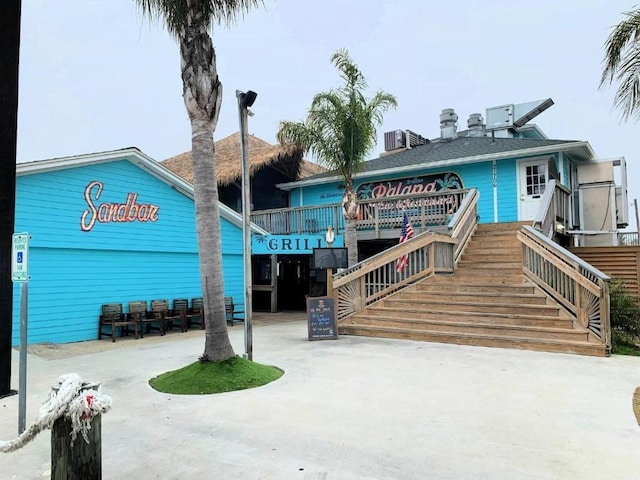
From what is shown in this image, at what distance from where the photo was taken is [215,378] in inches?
234

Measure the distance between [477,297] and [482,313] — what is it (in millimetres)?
622

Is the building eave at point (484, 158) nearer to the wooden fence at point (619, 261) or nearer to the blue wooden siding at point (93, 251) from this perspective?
the wooden fence at point (619, 261)

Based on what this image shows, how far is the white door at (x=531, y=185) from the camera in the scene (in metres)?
14.2

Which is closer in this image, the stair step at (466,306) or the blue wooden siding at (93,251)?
the stair step at (466,306)

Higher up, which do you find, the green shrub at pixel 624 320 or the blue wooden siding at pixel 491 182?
the blue wooden siding at pixel 491 182

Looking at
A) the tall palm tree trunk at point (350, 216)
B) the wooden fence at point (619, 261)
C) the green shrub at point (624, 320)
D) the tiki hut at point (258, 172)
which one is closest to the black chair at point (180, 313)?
the tall palm tree trunk at point (350, 216)

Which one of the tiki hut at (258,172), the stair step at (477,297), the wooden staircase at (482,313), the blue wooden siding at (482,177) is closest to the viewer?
the wooden staircase at (482,313)

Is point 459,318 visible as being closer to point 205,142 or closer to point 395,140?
point 205,142

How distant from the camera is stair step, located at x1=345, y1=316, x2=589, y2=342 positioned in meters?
7.86

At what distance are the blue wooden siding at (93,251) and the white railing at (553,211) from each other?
9.63 meters

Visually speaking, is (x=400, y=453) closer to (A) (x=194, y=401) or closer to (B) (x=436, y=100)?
(A) (x=194, y=401)

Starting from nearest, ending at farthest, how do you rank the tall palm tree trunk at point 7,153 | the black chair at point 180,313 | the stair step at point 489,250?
the tall palm tree trunk at point 7,153, the stair step at point 489,250, the black chair at point 180,313

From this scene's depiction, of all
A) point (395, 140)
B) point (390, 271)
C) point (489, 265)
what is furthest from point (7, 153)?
point (395, 140)

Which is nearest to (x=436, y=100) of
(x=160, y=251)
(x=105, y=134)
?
(x=105, y=134)
